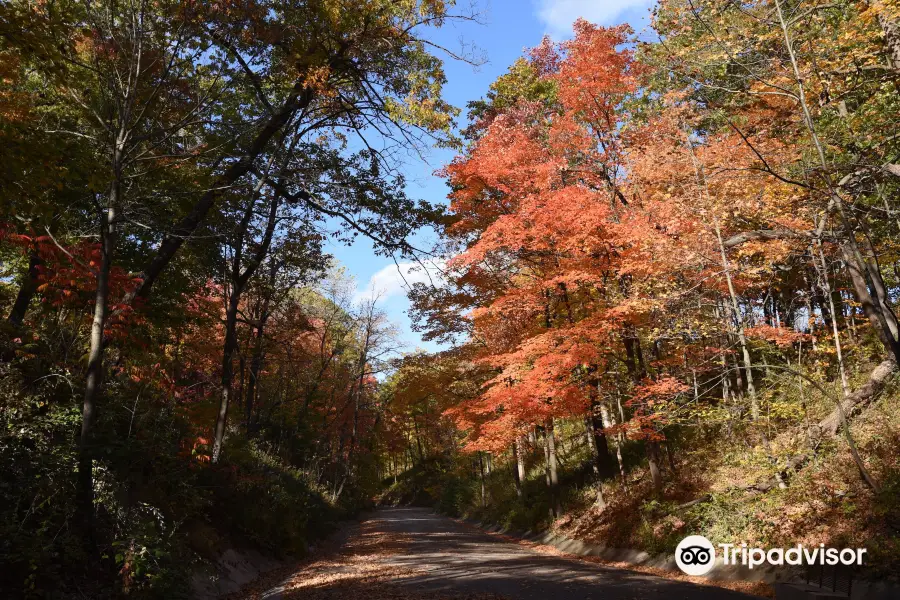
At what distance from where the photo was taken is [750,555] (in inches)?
350

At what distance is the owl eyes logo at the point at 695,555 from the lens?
32.3 feet

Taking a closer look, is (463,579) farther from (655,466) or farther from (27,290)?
(27,290)

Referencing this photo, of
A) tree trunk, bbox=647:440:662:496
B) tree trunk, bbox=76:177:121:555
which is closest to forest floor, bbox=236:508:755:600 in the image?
tree trunk, bbox=647:440:662:496

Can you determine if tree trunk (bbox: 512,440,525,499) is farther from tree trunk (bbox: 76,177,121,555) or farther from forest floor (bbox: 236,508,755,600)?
tree trunk (bbox: 76,177,121,555)

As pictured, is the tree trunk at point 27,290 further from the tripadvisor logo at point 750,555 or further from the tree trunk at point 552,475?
the tree trunk at point 552,475

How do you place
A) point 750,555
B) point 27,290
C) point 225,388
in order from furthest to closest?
point 225,388
point 27,290
point 750,555

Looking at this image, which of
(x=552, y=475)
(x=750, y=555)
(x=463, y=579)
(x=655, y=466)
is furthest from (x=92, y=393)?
(x=552, y=475)

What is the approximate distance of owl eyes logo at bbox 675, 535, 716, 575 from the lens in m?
9.84

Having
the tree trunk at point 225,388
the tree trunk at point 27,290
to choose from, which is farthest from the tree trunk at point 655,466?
the tree trunk at point 27,290

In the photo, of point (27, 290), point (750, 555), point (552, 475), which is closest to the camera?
point (750, 555)

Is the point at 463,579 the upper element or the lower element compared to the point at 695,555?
lower

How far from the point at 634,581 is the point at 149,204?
11.7 m

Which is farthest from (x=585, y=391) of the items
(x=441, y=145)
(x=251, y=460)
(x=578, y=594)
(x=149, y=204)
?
(x=149, y=204)

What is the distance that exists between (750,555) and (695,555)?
Answer: 1.51 metres
